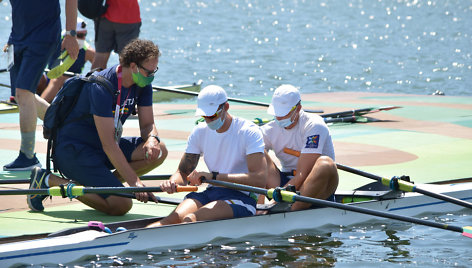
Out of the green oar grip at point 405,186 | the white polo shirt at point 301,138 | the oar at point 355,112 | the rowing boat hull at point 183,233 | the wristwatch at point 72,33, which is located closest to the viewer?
the rowing boat hull at point 183,233

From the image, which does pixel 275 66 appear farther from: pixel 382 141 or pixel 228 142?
pixel 228 142

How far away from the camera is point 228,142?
646 cm

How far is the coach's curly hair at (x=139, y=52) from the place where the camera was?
675 centimetres

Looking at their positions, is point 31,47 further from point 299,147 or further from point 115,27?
point 115,27

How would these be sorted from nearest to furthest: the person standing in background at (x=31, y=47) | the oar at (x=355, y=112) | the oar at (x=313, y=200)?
the oar at (x=313, y=200) → the person standing in background at (x=31, y=47) → the oar at (x=355, y=112)

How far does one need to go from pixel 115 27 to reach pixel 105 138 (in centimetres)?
499

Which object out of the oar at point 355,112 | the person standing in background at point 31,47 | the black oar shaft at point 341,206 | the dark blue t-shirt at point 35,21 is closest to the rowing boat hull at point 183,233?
the black oar shaft at point 341,206

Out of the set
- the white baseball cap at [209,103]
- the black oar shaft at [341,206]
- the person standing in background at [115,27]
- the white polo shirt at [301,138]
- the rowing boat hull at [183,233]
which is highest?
the person standing in background at [115,27]

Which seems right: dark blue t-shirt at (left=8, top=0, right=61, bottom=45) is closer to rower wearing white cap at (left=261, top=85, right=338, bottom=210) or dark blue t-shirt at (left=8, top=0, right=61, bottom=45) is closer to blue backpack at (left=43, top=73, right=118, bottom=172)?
blue backpack at (left=43, top=73, right=118, bottom=172)

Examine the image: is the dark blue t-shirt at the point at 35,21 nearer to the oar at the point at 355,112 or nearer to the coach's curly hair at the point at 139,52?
the coach's curly hair at the point at 139,52

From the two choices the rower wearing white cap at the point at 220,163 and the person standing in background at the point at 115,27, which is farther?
the person standing in background at the point at 115,27

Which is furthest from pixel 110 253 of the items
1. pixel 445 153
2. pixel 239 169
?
pixel 445 153

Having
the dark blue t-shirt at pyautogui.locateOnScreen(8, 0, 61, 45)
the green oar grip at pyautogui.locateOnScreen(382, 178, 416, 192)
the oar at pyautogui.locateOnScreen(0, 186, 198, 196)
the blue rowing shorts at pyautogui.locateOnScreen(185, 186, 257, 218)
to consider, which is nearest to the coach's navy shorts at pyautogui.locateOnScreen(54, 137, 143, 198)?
the oar at pyautogui.locateOnScreen(0, 186, 198, 196)

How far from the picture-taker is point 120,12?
37.2ft
